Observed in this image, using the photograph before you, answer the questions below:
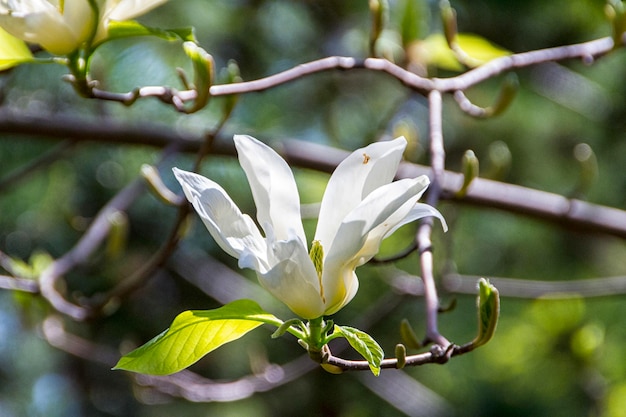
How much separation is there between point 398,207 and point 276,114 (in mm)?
1457

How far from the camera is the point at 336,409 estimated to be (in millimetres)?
2279

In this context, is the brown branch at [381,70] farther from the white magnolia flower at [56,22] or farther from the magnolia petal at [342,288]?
the magnolia petal at [342,288]

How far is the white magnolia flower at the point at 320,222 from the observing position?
18.5 inches

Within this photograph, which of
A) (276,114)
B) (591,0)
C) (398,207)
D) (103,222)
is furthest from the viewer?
(591,0)

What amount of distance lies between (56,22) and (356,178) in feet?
0.83

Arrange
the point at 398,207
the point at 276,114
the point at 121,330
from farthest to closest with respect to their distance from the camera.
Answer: the point at 121,330 → the point at 276,114 → the point at 398,207

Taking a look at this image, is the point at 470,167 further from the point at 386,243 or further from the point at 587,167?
the point at 386,243

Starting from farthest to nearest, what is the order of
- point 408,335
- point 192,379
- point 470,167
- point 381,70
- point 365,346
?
point 192,379 < point 381,70 < point 470,167 < point 408,335 < point 365,346

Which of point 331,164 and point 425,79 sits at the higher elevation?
point 425,79

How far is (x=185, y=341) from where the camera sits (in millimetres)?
507

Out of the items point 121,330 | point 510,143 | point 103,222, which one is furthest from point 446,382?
point 103,222

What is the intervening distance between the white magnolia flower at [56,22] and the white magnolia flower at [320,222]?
0.54 ft

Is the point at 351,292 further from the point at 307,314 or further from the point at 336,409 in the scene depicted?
the point at 336,409

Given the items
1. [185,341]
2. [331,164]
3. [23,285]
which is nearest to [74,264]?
[23,285]
